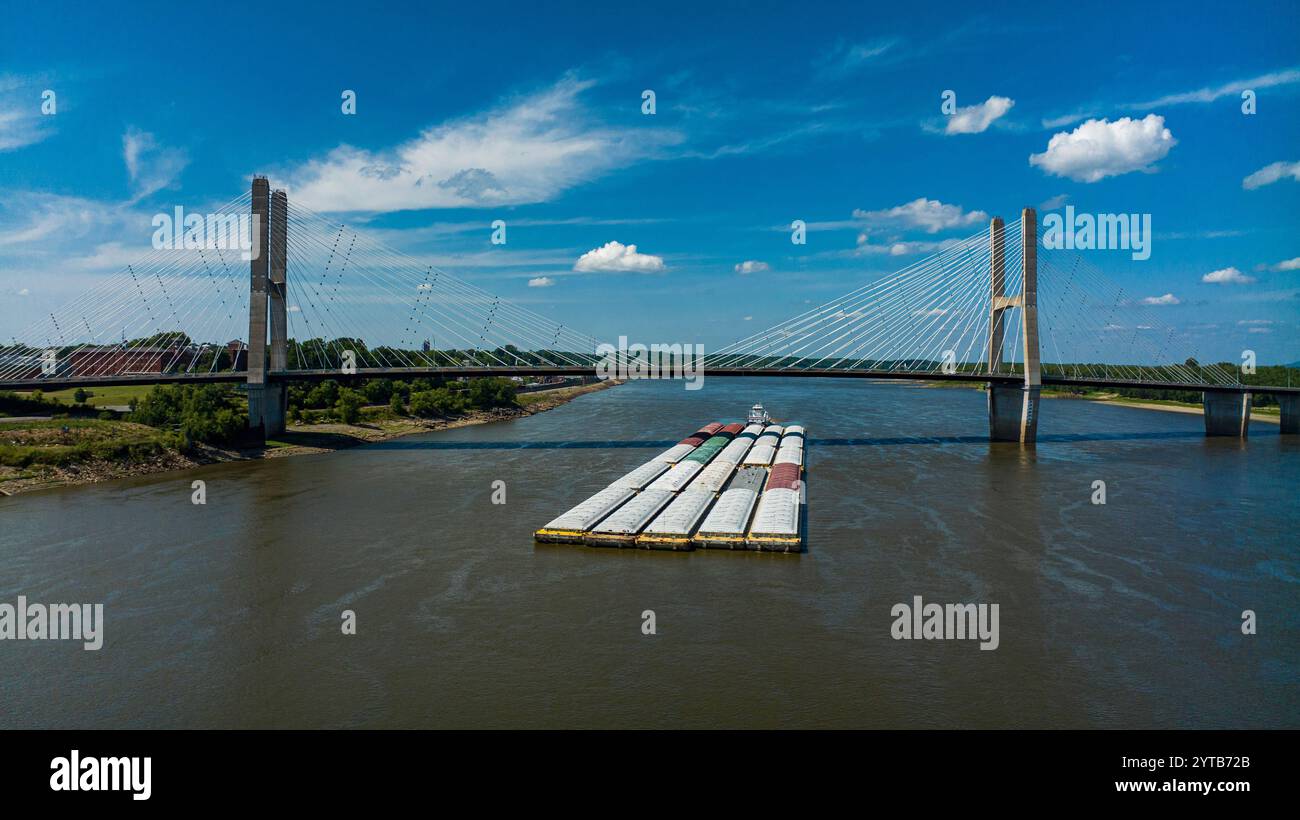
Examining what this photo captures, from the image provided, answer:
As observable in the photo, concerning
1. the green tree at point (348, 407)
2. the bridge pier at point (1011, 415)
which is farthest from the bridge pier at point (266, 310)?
the bridge pier at point (1011, 415)

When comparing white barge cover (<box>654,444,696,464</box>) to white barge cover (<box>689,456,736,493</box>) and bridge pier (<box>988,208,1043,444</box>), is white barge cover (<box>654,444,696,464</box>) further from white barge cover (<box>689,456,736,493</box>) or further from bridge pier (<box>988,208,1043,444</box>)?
bridge pier (<box>988,208,1043,444</box>)

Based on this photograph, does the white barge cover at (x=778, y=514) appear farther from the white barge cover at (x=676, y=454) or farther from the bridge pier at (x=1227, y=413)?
the bridge pier at (x=1227, y=413)

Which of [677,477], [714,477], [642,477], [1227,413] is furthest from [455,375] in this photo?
[1227,413]

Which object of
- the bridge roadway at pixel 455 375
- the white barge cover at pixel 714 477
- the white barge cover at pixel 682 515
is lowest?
the white barge cover at pixel 682 515

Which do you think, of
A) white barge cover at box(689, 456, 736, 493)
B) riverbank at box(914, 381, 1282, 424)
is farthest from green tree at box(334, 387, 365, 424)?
riverbank at box(914, 381, 1282, 424)

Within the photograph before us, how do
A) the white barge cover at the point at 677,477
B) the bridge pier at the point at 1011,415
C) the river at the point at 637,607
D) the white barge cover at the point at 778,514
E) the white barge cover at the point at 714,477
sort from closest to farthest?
the river at the point at 637,607 < the white barge cover at the point at 778,514 < the white barge cover at the point at 677,477 < the white barge cover at the point at 714,477 < the bridge pier at the point at 1011,415
